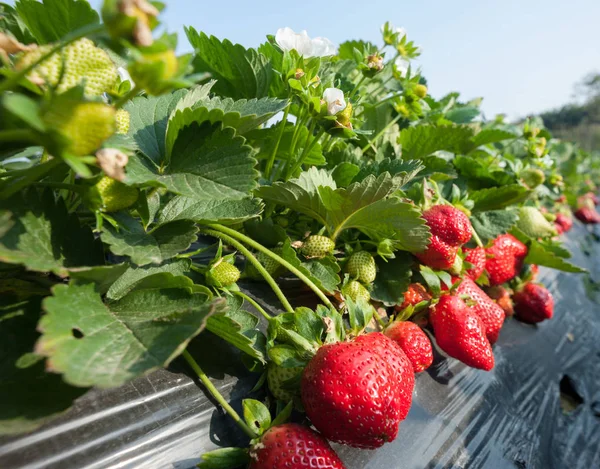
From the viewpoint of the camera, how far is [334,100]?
0.65 meters

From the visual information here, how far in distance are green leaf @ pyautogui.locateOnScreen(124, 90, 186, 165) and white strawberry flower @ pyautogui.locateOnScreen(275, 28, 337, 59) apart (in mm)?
224

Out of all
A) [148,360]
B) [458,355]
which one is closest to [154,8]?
[148,360]

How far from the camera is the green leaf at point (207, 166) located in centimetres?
44

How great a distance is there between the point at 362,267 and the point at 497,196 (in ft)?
2.03

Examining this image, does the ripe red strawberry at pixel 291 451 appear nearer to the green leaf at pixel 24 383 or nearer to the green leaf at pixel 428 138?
the green leaf at pixel 24 383

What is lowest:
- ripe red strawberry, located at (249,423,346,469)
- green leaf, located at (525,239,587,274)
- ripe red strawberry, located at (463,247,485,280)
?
ripe red strawberry, located at (249,423,346,469)

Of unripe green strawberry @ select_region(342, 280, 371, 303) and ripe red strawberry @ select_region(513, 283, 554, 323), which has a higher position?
unripe green strawberry @ select_region(342, 280, 371, 303)

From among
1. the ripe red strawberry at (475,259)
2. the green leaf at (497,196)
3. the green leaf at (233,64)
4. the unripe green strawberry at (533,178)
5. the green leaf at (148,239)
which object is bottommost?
the green leaf at (148,239)

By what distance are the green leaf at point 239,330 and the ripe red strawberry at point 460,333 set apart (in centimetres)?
41

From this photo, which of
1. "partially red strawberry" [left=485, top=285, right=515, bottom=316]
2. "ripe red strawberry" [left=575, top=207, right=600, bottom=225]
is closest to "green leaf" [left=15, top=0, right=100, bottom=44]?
"partially red strawberry" [left=485, top=285, right=515, bottom=316]

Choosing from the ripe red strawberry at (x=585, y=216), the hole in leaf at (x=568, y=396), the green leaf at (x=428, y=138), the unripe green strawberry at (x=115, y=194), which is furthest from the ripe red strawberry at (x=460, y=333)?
the ripe red strawberry at (x=585, y=216)

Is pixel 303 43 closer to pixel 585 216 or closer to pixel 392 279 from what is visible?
pixel 392 279

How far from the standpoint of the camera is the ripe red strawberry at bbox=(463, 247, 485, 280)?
1064mm

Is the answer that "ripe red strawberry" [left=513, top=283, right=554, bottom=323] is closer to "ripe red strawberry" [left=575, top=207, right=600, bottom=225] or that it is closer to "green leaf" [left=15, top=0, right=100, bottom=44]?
"green leaf" [left=15, top=0, right=100, bottom=44]
